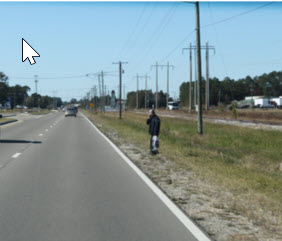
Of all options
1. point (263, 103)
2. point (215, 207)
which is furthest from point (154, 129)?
point (263, 103)

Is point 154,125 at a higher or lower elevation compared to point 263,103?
higher

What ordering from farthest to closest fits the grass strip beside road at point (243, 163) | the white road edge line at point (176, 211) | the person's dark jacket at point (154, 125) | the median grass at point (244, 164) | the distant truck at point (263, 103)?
1. the distant truck at point (263, 103)
2. the person's dark jacket at point (154, 125)
3. the grass strip beside road at point (243, 163)
4. the median grass at point (244, 164)
5. the white road edge line at point (176, 211)

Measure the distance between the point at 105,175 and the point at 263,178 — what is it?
3.99 meters

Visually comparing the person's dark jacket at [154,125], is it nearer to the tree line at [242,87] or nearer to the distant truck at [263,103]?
the distant truck at [263,103]

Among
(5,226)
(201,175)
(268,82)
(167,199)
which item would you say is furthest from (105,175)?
(268,82)

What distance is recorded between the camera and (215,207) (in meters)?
8.78

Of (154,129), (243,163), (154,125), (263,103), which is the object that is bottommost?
(243,163)

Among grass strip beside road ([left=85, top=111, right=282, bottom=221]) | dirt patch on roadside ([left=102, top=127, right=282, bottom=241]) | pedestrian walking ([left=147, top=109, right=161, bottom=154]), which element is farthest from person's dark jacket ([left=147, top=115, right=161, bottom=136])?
dirt patch on roadside ([left=102, top=127, right=282, bottom=241])

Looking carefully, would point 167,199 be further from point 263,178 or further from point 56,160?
point 56,160

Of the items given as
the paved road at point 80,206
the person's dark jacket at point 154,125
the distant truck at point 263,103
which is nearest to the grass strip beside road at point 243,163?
the person's dark jacket at point 154,125

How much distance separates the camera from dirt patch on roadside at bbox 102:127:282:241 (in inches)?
277

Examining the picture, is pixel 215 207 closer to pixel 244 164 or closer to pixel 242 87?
pixel 244 164

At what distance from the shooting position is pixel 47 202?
30.0ft

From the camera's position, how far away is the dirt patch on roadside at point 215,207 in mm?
7030
